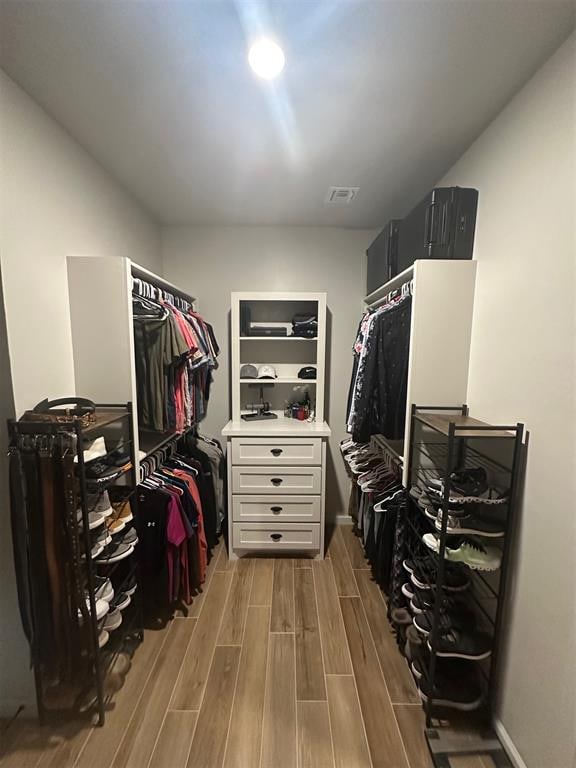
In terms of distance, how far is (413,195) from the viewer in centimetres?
198

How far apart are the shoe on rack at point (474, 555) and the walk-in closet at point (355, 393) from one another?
1 centimetres

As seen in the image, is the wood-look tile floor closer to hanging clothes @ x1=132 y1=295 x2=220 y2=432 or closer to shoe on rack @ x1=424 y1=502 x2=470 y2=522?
shoe on rack @ x1=424 y1=502 x2=470 y2=522

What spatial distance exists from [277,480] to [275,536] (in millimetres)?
416

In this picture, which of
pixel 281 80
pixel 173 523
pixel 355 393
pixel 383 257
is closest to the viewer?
pixel 281 80

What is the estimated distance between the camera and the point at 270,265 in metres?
2.50

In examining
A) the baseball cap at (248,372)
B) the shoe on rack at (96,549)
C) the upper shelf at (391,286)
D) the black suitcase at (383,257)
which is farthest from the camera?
the baseball cap at (248,372)

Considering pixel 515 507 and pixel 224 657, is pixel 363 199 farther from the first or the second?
pixel 224 657

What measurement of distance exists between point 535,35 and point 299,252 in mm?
1680

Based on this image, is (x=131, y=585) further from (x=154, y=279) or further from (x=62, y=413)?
(x=154, y=279)

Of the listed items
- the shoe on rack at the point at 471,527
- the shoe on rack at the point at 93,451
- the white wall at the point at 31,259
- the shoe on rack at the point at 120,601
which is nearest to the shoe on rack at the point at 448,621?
the shoe on rack at the point at 471,527

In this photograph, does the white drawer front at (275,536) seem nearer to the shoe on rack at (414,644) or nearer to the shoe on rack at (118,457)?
the shoe on rack at (414,644)

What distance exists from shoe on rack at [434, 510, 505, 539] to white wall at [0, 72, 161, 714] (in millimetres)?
1740

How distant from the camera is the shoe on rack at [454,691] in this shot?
1233 mm

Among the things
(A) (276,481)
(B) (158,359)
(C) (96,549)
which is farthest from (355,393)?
(C) (96,549)
